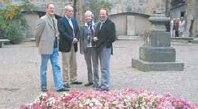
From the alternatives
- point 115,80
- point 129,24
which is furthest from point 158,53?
point 129,24

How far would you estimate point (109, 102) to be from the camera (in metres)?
5.47

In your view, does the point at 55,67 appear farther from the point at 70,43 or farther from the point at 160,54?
the point at 160,54

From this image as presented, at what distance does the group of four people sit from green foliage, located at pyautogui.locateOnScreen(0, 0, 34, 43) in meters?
17.8

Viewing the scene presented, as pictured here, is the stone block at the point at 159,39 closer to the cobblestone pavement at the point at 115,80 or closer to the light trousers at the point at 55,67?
the cobblestone pavement at the point at 115,80

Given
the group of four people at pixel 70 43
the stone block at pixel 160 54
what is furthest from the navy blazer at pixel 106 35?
the stone block at pixel 160 54

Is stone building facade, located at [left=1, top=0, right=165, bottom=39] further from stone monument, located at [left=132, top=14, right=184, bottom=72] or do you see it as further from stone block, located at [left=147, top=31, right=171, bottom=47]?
stone block, located at [left=147, top=31, right=171, bottom=47]

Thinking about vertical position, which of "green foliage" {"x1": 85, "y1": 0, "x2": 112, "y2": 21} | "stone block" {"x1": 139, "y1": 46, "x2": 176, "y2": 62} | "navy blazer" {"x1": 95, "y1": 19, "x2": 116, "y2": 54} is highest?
"green foliage" {"x1": 85, "y1": 0, "x2": 112, "y2": 21}

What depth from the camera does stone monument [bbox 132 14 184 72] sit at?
51.3 feet

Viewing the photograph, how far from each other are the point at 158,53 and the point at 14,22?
16.1 metres

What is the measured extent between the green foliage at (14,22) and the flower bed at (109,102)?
79.3 ft

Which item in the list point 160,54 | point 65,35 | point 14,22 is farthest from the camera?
point 14,22

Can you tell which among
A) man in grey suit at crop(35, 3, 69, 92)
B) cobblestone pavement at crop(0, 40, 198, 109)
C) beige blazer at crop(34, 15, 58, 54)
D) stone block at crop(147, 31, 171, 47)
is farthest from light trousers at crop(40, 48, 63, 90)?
stone block at crop(147, 31, 171, 47)

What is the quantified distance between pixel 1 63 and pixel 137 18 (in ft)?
69.4

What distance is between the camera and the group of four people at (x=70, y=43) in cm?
1130
